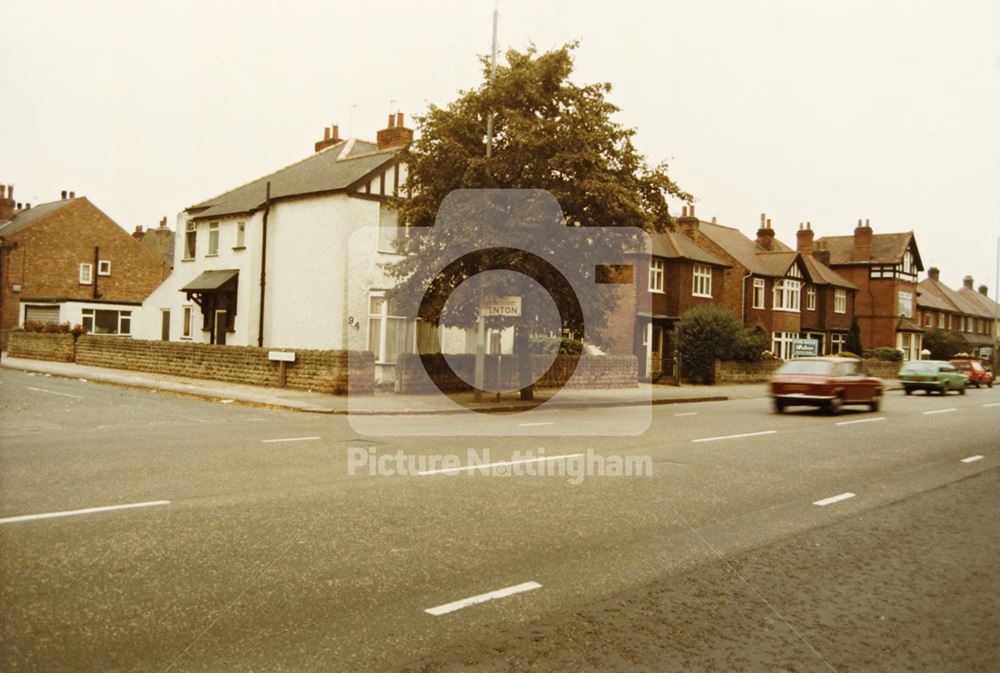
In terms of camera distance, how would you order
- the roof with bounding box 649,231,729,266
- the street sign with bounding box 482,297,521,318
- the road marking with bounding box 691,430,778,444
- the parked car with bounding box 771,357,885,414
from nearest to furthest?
the road marking with bounding box 691,430,778,444, the street sign with bounding box 482,297,521,318, the parked car with bounding box 771,357,885,414, the roof with bounding box 649,231,729,266

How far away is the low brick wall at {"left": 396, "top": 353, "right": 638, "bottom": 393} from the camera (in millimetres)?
24141

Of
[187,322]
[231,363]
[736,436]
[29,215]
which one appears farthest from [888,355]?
[29,215]

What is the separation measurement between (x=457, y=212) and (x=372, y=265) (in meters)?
8.36

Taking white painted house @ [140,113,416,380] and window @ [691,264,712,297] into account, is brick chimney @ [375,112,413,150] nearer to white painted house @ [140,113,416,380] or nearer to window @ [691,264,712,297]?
white painted house @ [140,113,416,380]

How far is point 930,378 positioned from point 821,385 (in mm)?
18267

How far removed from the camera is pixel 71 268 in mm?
51688

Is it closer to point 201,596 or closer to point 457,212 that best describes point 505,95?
point 457,212

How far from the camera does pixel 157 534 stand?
21.9 feet

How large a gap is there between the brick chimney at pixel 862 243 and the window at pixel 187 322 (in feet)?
181

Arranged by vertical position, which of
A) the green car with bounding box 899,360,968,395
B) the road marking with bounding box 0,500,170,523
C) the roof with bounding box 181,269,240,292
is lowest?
the road marking with bounding box 0,500,170,523

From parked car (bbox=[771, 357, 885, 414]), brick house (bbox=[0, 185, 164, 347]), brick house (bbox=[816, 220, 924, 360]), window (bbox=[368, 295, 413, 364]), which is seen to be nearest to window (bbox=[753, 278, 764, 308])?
brick house (bbox=[816, 220, 924, 360])

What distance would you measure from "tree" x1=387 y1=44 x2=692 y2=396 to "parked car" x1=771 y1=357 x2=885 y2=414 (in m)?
5.45

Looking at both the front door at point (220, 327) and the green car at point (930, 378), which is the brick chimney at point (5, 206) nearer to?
the front door at point (220, 327)

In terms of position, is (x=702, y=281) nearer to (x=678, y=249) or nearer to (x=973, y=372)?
Answer: (x=678, y=249)
